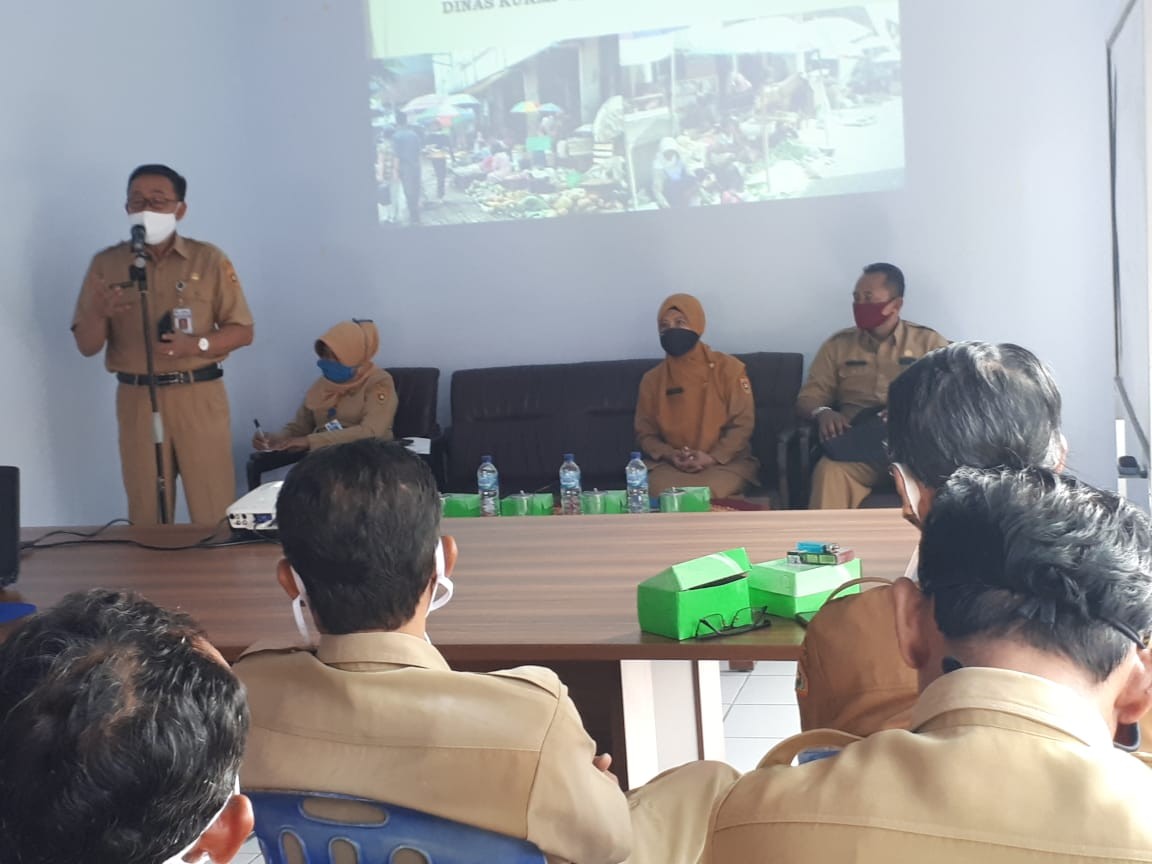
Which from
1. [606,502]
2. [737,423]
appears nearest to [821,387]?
[737,423]

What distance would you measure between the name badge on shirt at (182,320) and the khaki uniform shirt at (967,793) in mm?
4315

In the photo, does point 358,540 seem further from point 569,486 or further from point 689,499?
point 569,486

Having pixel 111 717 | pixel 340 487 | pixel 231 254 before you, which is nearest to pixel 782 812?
pixel 111 717

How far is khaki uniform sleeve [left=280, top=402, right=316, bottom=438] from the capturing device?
589cm

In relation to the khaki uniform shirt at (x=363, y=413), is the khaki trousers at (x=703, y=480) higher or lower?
lower

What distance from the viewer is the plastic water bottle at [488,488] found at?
17.6 feet

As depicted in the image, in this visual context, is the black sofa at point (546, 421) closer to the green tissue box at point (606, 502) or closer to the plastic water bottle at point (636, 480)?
the plastic water bottle at point (636, 480)

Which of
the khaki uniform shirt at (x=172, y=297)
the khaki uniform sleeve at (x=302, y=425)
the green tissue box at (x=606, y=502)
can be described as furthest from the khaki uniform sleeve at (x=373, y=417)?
the green tissue box at (x=606, y=502)

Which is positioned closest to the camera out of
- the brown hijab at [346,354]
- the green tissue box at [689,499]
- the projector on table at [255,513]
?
the projector on table at [255,513]

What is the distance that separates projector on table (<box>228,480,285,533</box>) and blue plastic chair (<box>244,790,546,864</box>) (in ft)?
5.90

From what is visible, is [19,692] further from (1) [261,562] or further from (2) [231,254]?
(2) [231,254]

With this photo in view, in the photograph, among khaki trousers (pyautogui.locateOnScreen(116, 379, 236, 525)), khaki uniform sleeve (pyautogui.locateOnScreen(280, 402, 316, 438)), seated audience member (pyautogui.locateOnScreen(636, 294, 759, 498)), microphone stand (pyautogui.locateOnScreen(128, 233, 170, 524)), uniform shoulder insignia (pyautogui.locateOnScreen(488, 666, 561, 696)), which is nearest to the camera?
uniform shoulder insignia (pyautogui.locateOnScreen(488, 666, 561, 696))

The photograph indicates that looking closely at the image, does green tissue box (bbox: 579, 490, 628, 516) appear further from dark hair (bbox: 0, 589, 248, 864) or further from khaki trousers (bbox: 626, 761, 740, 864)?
dark hair (bbox: 0, 589, 248, 864)

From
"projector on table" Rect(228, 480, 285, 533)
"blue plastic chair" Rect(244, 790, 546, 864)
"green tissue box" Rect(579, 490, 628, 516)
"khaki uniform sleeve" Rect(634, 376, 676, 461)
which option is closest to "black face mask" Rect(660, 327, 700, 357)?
"khaki uniform sleeve" Rect(634, 376, 676, 461)
